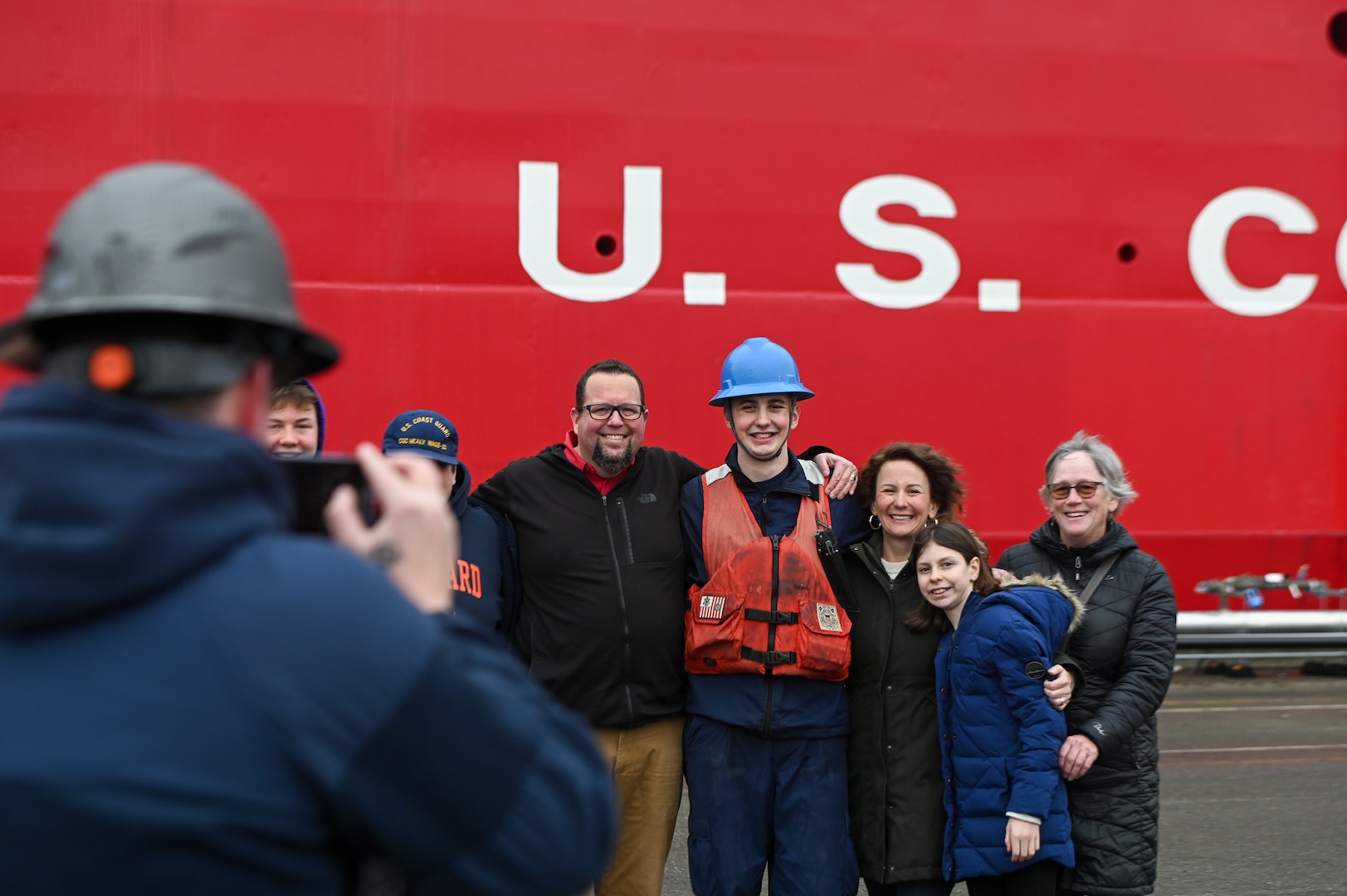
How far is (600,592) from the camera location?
3.46 m

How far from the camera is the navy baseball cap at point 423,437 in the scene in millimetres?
3352

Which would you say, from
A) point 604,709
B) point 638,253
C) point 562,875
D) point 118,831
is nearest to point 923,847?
point 604,709

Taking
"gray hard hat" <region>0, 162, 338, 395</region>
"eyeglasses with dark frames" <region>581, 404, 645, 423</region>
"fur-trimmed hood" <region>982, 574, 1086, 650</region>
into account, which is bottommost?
"fur-trimmed hood" <region>982, 574, 1086, 650</region>

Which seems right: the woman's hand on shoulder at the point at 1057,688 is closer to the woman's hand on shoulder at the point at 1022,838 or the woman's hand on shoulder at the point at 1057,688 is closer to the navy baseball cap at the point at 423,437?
the woman's hand on shoulder at the point at 1022,838

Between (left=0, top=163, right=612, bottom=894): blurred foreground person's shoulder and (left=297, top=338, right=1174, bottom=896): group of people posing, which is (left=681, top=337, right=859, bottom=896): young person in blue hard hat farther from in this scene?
(left=0, top=163, right=612, bottom=894): blurred foreground person's shoulder

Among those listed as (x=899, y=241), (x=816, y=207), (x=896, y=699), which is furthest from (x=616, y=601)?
(x=899, y=241)

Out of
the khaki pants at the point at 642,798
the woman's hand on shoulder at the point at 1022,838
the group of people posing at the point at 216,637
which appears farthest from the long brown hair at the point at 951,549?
the group of people posing at the point at 216,637

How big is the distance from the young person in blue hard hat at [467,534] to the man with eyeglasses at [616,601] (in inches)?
2.3

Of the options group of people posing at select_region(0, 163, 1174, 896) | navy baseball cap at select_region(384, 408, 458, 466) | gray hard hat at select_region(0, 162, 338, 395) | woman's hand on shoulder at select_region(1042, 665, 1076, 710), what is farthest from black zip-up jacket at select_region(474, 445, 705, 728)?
gray hard hat at select_region(0, 162, 338, 395)

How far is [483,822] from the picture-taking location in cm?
94

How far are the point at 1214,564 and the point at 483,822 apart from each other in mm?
8010

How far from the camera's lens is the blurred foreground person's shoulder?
87cm

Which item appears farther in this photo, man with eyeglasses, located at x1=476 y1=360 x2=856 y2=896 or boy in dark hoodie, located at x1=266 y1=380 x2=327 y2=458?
man with eyeglasses, located at x1=476 y1=360 x2=856 y2=896

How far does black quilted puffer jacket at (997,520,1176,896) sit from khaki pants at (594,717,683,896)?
1083mm
